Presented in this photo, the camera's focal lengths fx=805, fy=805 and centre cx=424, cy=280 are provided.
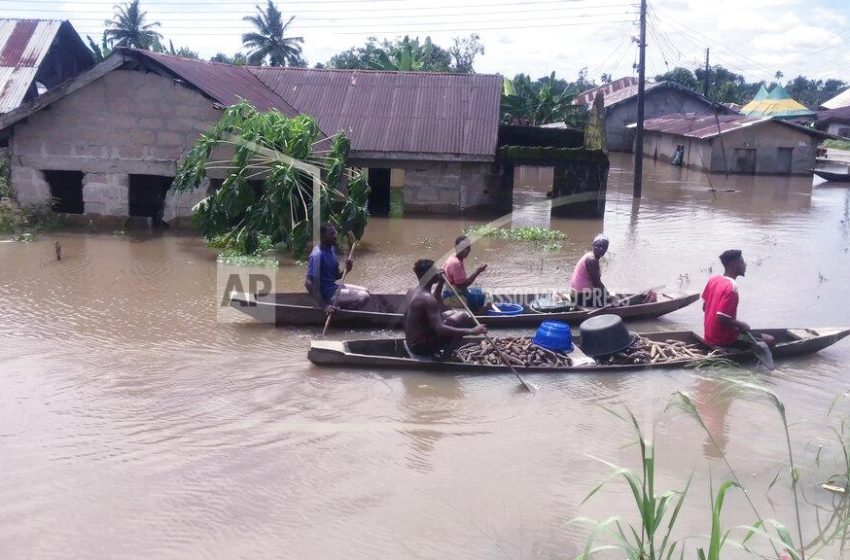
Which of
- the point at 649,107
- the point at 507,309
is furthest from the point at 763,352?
the point at 649,107

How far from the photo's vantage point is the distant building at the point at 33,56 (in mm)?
19859

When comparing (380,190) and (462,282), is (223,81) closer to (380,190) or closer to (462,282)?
(380,190)

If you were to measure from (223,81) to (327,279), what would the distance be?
358 inches

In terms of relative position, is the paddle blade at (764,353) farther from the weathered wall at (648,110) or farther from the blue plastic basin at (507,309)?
the weathered wall at (648,110)

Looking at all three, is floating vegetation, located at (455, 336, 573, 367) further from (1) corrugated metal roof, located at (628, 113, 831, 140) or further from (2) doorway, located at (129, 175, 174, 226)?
(1) corrugated metal roof, located at (628, 113, 831, 140)

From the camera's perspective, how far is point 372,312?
9.66 meters

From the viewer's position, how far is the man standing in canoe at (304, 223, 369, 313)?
9.47 meters

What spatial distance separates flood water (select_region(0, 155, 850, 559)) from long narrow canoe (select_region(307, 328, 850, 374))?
124 millimetres

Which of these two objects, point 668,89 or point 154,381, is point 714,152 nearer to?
point 668,89

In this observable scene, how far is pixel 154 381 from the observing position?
7988 millimetres

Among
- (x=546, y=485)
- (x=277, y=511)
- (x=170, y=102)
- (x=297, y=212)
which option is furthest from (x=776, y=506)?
(x=170, y=102)

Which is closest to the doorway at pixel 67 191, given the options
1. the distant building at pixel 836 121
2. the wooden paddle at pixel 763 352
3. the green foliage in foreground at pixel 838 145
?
the wooden paddle at pixel 763 352

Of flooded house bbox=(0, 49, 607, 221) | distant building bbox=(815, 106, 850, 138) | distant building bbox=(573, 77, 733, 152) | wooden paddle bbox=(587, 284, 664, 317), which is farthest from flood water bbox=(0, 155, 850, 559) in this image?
distant building bbox=(815, 106, 850, 138)

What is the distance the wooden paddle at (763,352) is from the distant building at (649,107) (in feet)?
106
